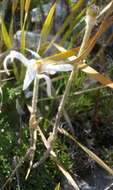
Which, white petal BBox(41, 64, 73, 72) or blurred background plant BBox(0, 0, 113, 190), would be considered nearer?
white petal BBox(41, 64, 73, 72)

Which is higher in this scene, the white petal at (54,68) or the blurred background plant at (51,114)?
the white petal at (54,68)

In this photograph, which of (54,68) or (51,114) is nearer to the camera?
(54,68)

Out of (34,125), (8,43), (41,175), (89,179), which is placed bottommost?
(89,179)

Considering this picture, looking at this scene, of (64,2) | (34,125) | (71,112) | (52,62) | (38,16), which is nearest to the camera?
(52,62)

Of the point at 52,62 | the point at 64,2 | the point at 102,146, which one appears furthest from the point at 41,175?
the point at 64,2

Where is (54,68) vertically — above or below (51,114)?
above

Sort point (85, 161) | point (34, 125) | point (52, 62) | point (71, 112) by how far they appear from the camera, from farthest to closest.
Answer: point (71, 112) < point (85, 161) < point (34, 125) < point (52, 62)

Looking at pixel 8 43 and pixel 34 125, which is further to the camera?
pixel 8 43

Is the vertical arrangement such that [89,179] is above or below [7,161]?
below

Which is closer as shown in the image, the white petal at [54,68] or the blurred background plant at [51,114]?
the white petal at [54,68]

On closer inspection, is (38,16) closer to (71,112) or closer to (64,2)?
(64,2)

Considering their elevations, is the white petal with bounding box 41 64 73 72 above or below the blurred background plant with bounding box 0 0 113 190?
above
